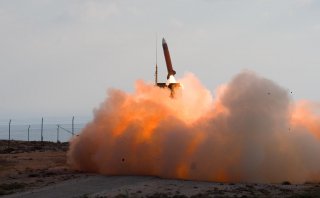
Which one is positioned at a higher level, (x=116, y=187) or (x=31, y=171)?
(x=31, y=171)

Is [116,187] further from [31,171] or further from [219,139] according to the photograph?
[31,171]

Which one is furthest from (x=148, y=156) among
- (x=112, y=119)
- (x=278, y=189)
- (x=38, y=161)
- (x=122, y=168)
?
(x=38, y=161)

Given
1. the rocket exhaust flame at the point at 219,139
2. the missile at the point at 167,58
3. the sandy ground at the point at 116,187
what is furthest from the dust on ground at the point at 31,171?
the missile at the point at 167,58

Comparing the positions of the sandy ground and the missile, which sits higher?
the missile

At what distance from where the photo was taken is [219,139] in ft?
99.8

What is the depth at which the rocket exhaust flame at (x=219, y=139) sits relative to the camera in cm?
2980

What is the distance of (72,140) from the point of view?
37156 millimetres

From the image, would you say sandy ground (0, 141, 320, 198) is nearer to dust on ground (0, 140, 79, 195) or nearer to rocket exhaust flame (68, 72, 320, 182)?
dust on ground (0, 140, 79, 195)

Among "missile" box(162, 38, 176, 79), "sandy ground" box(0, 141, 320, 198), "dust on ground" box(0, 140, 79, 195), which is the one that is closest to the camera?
"sandy ground" box(0, 141, 320, 198)

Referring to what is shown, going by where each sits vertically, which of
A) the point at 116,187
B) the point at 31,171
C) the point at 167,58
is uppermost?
the point at 167,58

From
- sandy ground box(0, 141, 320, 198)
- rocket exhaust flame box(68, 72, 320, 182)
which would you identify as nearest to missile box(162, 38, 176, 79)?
rocket exhaust flame box(68, 72, 320, 182)

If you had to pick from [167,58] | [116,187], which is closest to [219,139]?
[116,187]

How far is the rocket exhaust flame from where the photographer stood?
29797 millimetres

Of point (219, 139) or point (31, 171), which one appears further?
point (31, 171)
